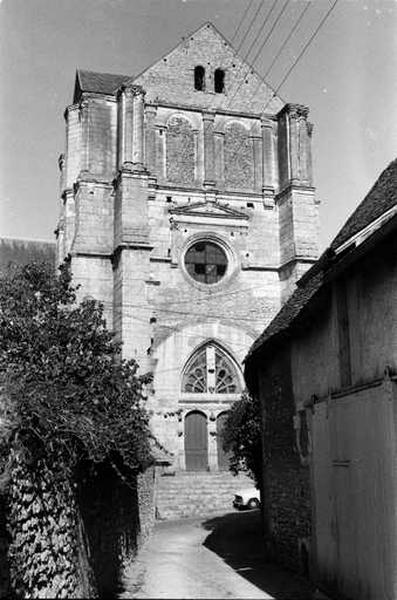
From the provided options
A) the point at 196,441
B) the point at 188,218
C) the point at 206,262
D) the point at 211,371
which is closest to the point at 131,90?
the point at 188,218

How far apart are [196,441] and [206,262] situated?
803 cm

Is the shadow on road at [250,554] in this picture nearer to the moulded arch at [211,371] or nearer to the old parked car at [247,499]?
the old parked car at [247,499]

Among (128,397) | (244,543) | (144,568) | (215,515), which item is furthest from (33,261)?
(215,515)

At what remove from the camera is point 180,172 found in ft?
116

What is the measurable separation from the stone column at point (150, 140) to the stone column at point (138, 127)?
3.61ft

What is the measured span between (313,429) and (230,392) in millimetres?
21865

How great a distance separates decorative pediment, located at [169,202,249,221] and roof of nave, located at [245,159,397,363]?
18379mm

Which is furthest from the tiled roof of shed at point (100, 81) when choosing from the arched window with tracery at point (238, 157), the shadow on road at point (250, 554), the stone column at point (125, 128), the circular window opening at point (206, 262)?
the shadow on road at point (250, 554)

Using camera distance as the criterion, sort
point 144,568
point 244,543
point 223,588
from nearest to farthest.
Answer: point 223,588
point 144,568
point 244,543

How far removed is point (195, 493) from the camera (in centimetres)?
2855

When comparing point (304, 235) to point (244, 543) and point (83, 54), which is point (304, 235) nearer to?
point (244, 543)

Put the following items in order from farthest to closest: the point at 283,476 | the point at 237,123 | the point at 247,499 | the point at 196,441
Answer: the point at 237,123 < the point at 196,441 < the point at 247,499 < the point at 283,476

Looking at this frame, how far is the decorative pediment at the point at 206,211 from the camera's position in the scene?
3428 centimetres

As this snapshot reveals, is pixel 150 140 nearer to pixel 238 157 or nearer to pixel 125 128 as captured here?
pixel 125 128
